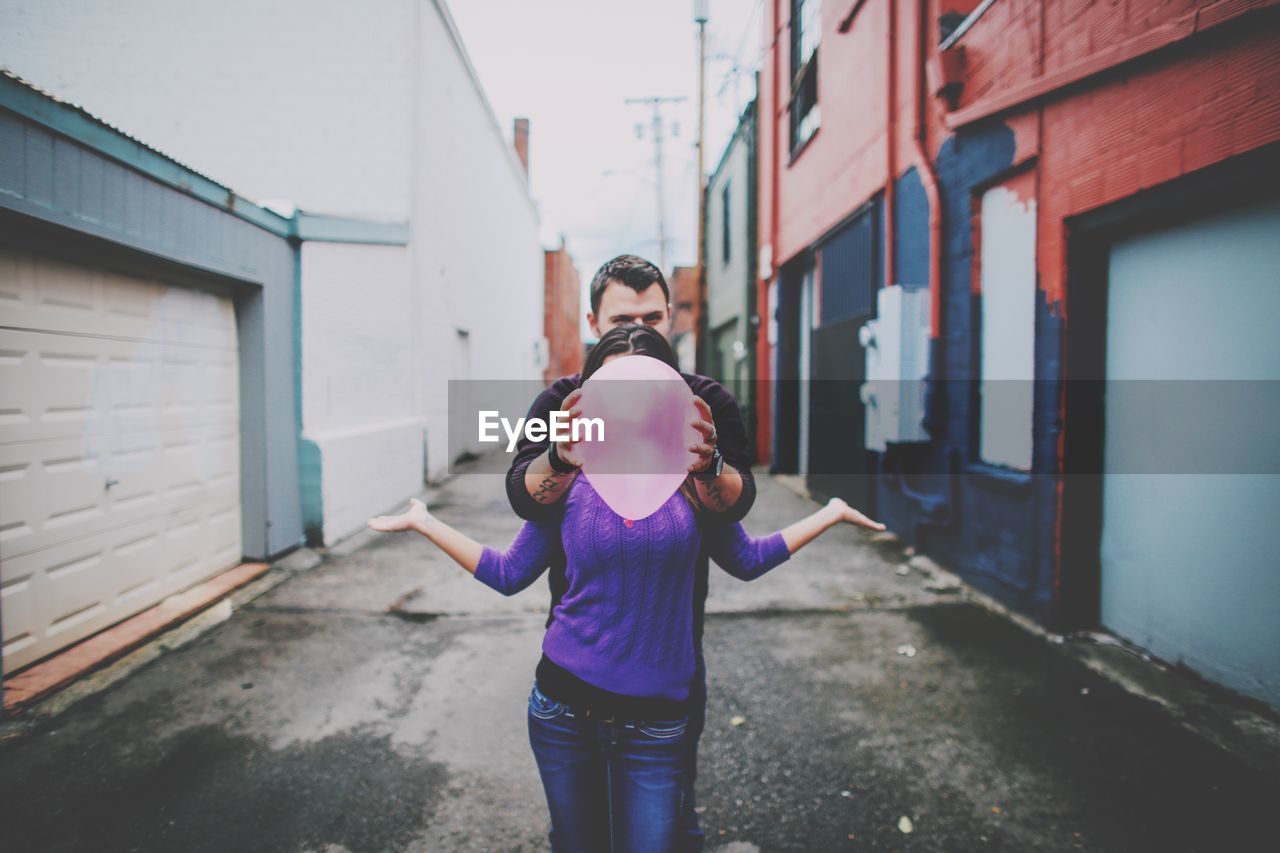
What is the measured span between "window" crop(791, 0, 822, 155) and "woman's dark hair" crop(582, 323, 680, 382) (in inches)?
329

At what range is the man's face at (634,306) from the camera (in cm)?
138

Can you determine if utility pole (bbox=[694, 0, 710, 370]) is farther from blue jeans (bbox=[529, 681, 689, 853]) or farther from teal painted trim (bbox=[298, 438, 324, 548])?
blue jeans (bbox=[529, 681, 689, 853])

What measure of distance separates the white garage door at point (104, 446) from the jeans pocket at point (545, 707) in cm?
365

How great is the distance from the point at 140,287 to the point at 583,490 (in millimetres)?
4535

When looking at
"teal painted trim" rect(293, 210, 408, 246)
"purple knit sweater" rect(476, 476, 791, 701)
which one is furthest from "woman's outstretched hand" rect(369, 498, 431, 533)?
"teal painted trim" rect(293, 210, 408, 246)

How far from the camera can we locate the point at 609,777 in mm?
1467

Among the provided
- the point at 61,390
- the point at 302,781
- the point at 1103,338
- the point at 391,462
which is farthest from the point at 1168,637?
the point at 391,462

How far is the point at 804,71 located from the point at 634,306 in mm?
9049

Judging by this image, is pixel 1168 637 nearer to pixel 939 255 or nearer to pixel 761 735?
pixel 761 735

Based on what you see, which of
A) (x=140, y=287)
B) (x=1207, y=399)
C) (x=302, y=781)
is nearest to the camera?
(x=302, y=781)

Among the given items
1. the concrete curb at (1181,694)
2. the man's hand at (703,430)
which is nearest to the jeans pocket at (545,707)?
the man's hand at (703,430)

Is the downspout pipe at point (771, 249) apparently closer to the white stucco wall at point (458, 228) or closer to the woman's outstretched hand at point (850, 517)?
the white stucco wall at point (458, 228)

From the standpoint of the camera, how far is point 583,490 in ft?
4.78

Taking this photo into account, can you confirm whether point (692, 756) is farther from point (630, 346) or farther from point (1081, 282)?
point (1081, 282)
